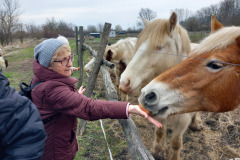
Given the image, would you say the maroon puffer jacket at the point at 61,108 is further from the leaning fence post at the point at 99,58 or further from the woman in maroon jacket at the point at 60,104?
the leaning fence post at the point at 99,58

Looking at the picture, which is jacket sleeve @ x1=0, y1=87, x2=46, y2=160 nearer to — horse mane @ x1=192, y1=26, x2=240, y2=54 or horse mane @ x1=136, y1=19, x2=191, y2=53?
horse mane @ x1=192, y1=26, x2=240, y2=54

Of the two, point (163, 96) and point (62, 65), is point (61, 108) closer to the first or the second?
point (62, 65)

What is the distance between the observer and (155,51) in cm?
232

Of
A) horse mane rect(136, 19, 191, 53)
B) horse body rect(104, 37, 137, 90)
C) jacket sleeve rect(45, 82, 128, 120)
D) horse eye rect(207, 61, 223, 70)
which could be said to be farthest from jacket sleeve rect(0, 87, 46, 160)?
horse body rect(104, 37, 137, 90)

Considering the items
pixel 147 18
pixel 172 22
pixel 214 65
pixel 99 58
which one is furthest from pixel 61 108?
pixel 147 18

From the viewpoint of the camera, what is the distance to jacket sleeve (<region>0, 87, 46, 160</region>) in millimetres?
1063

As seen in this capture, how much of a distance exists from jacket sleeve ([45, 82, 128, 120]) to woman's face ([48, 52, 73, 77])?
208mm

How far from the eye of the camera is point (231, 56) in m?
1.37

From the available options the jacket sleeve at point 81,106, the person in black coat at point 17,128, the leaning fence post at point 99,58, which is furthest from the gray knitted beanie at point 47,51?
the leaning fence post at point 99,58

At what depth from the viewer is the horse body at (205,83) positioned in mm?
1393

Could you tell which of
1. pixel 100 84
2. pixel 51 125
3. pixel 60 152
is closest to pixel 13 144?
pixel 51 125

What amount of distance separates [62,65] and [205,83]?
4.73 ft

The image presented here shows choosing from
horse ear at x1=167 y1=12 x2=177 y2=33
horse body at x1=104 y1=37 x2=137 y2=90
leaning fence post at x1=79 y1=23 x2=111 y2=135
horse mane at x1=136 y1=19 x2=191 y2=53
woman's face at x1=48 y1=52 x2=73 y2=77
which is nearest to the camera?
woman's face at x1=48 y1=52 x2=73 y2=77

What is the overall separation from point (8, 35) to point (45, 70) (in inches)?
1375
